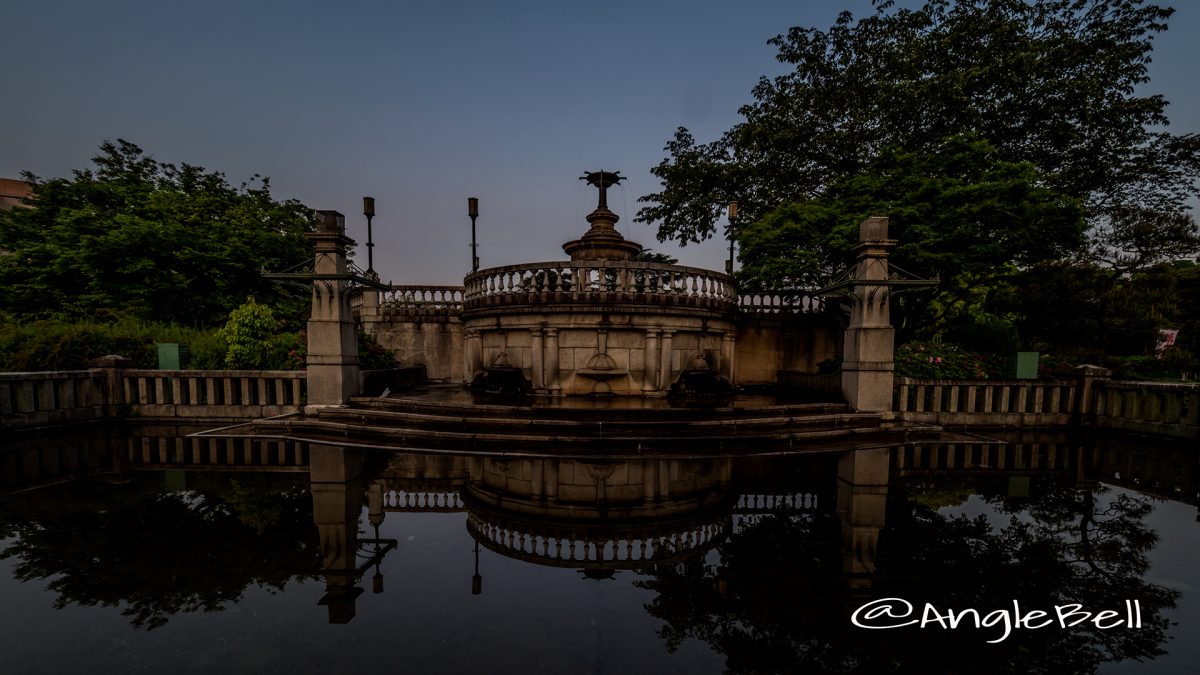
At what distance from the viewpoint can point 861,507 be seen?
594 centimetres

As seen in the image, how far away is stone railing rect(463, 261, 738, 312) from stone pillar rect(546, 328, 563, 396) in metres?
0.98

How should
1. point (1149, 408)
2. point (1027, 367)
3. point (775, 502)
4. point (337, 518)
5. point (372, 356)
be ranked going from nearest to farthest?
point (337, 518) → point (775, 502) → point (1149, 408) → point (1027, 367) → point (372, 356)

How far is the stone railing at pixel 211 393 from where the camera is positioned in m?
11.4

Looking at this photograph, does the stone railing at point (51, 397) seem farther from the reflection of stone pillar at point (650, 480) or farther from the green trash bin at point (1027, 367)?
the green trash bin at point (1027, 367)

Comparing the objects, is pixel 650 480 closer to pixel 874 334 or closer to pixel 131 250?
pixel 874 334

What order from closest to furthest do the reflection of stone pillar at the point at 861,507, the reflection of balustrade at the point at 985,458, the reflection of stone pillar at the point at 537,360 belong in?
the reflection of stone pillar at the point at 861,507
the reflection of balustrade at the point at 985,458
the reflection of stone pillar at the point at 537,360

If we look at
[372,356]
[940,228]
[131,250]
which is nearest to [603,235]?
[372,356]

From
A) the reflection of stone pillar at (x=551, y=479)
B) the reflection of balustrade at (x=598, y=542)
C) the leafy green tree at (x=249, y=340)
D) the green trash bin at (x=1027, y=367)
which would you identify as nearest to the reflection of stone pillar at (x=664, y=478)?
the reflection of balustrade at (x=598, y=542)

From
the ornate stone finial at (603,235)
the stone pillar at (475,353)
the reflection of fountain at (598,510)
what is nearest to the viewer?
the reflection of fountain at (598,510)

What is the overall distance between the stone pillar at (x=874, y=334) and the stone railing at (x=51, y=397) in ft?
63.9

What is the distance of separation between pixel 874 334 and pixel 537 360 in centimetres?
898

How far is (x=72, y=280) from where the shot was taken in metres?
21.1

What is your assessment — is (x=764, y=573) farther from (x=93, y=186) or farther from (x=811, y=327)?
(x=93, y=186)

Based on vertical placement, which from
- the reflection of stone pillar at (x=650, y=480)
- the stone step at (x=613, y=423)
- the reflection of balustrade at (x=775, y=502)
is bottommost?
the reflection of balustrade at (x=775, y=502)
